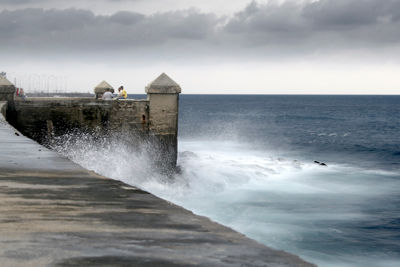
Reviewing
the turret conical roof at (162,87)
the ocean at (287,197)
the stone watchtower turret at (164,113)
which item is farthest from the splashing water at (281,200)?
the turret conical roof at (162,87)

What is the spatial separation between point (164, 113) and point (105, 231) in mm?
15102

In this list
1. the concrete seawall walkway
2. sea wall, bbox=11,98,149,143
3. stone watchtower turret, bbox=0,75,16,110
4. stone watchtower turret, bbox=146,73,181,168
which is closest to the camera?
the concrete seawall walkway

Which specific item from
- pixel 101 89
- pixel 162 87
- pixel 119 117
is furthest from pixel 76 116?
pixel 101 89

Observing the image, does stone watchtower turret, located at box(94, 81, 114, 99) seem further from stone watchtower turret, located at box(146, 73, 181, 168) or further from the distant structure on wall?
stone watchtower turret, located at box(146, 73, 181, 168)

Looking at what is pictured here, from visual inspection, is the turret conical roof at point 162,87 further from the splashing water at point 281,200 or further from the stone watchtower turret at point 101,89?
the stone watchtower turret at point 101,89

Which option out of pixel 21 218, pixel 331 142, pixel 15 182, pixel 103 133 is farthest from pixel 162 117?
pixel 331 142

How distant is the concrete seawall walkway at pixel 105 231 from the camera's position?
2.55m

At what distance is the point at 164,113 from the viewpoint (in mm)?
18141

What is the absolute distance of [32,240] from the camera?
2852 mm

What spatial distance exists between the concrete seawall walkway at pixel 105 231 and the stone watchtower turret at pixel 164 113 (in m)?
13.1

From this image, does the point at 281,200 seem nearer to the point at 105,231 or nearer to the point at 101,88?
the point at 101,88

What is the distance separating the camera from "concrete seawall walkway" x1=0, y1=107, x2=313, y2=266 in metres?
2.55

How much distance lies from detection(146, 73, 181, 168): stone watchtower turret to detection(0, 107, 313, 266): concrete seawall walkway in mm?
13131

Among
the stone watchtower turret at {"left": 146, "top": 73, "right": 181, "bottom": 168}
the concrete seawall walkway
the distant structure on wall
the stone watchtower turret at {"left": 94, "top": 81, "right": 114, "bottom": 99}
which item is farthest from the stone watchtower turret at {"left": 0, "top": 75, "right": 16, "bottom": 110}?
the concrete seawall walkway
